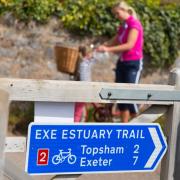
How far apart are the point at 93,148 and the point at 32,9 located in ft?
18.5

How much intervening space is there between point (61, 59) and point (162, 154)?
435 centimetres

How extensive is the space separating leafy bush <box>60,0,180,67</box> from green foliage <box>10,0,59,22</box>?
22 cm

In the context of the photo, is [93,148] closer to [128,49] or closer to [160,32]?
[128,49]

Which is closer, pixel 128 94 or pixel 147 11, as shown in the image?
pixel 128 94

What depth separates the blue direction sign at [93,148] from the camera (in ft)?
13.0

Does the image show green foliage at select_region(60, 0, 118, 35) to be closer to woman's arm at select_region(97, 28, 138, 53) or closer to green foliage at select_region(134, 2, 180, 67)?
green foliage at select_region(134, 2, 180, 67)

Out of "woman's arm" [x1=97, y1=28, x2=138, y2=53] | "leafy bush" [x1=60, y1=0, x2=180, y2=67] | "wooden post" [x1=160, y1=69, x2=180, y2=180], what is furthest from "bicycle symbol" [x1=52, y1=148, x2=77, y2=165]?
"leafy bush" [x1=60, y1=0, x2=180, y2=67]

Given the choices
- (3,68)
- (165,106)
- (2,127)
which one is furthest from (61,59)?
(2,127)

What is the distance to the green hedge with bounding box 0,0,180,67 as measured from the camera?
947 cm

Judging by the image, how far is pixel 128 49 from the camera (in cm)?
761

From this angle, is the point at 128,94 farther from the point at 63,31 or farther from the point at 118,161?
the point at 63,31

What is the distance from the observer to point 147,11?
10023 mm

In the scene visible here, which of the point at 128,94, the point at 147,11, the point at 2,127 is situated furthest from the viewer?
the point at 147,11

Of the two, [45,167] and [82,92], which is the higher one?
[82,92]
